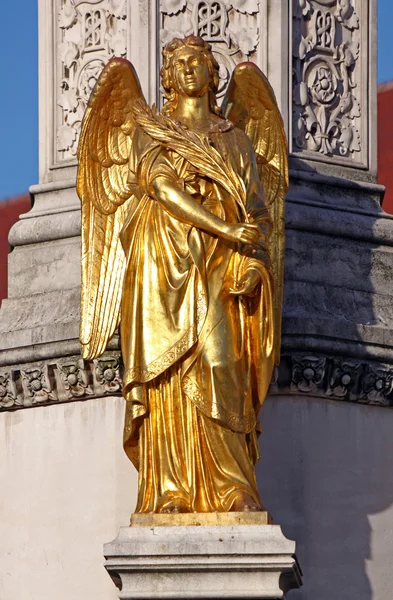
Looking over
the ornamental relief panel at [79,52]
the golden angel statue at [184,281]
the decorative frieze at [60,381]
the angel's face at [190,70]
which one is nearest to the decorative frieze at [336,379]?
the golden angel statue at [184,281]

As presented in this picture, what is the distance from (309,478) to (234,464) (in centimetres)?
108

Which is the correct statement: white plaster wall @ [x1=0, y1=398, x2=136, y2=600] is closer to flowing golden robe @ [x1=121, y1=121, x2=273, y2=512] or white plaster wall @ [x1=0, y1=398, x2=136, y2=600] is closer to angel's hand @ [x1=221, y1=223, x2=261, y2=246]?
flowing golden robe @ [x1=121, y1=121, x2=273, y2=512]

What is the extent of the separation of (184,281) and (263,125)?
1179 mm

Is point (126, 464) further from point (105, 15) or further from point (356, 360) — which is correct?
point (105, 15)

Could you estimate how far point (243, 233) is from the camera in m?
13.2

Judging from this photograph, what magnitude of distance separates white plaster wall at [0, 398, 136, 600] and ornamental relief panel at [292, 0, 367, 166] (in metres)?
1.95

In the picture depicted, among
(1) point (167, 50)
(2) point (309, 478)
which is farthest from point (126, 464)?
(1) point (167, 50)

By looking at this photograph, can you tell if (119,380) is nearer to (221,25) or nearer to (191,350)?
(191,350)

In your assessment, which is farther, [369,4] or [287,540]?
Answer: [369,4]

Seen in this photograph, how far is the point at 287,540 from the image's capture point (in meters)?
12.8

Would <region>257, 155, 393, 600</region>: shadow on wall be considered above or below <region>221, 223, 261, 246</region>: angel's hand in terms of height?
below

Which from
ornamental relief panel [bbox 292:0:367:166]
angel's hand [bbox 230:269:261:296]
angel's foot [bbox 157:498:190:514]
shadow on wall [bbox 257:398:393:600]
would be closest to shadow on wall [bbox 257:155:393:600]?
shadow on wall [bbox 257:398:393:600]

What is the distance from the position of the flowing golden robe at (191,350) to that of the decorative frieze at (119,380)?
88 centimetres

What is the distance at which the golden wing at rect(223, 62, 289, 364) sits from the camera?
13867mm
